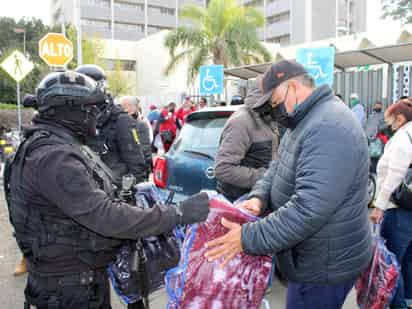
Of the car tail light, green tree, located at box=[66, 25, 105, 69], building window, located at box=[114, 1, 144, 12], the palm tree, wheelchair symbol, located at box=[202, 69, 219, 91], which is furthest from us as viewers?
building window, located at box=[114, 1, 144, 12]

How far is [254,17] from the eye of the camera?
78.1 ft

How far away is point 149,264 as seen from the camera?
2008 mm

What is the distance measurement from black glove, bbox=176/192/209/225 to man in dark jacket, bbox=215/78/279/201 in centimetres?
150

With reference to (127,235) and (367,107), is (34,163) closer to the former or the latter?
(127,235)

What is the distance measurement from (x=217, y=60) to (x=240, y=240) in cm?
2219

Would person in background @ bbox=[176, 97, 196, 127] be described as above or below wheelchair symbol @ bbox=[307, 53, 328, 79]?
below

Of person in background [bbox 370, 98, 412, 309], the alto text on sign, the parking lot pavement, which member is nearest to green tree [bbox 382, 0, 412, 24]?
the alto text on sign

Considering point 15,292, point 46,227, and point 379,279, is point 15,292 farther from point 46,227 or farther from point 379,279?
point 379,279

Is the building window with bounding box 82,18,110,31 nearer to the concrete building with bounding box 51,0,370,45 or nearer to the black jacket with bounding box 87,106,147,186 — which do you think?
the concrete building with bounding box 51,0,370,45

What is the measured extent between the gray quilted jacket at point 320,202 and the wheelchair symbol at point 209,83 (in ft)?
28.3

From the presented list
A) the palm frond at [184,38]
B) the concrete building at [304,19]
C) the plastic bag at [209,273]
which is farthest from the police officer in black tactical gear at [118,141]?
the concrete building at [304,19]

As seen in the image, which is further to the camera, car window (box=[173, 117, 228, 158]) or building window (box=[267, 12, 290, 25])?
building window (box=[267, 12, 290, 25])

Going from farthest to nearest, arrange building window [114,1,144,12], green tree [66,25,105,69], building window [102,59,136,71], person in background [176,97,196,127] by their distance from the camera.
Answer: building window [114,1,144,12], building window [102,59,136,71], green tree [66,25,105,69], person in background [176,97,196,127]

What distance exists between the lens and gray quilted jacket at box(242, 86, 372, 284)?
1813 mm
